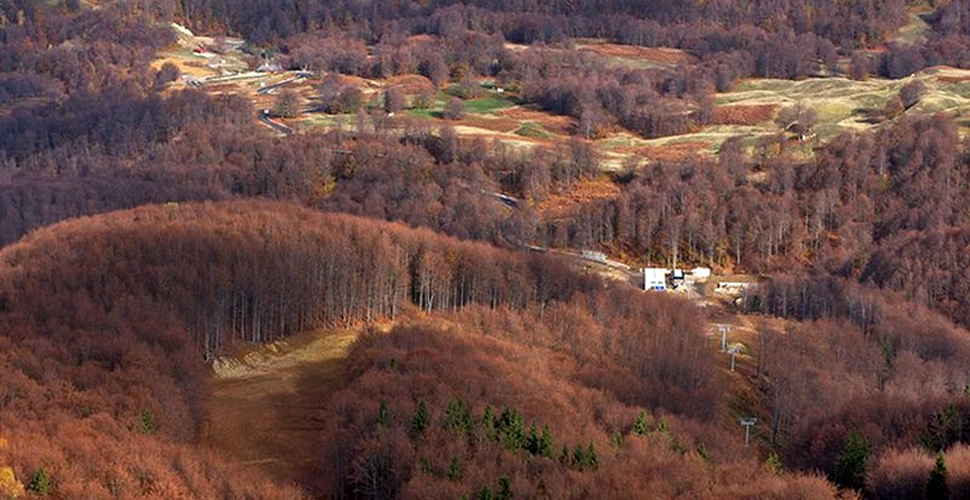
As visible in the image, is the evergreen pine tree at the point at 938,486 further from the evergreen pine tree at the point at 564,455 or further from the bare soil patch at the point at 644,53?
the bare soil patch at the point at 644,53

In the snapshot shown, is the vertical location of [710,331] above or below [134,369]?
below

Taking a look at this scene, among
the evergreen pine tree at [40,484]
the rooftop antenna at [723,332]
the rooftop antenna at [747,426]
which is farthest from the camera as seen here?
the rooftop antenna at [723,332]

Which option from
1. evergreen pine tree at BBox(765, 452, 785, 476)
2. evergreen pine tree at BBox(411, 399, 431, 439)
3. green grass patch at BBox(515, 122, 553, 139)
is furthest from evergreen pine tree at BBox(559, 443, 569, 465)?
green grass patch at BBox(515, 122, 553, 139)

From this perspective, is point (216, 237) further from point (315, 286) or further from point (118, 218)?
point (118, 218)

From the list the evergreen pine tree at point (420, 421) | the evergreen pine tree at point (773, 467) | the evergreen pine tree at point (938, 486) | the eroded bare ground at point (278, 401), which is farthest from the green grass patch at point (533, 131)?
the evergreen pine tree at point (938, 486)

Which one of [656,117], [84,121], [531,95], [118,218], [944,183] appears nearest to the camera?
[118,218]

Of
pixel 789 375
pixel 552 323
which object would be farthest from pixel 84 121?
pixel 789 375
